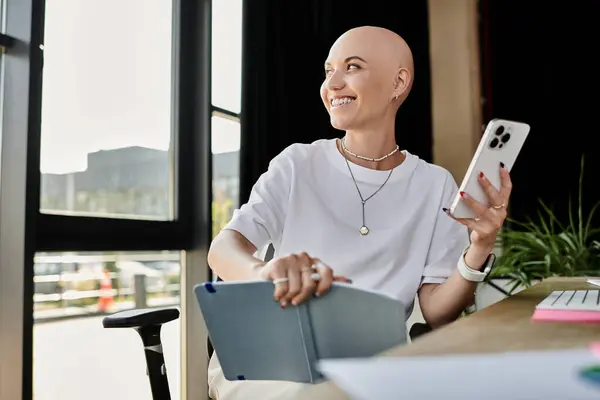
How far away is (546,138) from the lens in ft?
10.9

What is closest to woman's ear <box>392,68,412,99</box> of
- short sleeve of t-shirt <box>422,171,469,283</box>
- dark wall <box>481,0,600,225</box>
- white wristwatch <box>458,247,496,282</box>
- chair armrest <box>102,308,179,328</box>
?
short sleeve of t-shirt <box>422,171,469,283</box>

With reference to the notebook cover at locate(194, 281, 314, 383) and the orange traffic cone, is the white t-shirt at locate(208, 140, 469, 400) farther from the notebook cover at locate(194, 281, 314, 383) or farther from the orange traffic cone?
the orange traffic cone

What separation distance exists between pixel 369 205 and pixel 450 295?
0.78 feet

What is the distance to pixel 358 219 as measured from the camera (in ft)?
4.06

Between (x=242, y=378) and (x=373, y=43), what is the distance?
0.75m

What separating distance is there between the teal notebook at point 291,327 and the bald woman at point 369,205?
291mm

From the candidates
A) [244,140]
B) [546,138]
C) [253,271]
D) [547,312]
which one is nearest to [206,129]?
[244,140]

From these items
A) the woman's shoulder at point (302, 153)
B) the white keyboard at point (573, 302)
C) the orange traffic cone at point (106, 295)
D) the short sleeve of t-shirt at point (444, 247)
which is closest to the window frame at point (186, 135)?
the orange traffic cone at point (106, 295)

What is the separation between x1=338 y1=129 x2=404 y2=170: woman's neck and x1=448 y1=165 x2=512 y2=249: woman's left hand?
276 mm

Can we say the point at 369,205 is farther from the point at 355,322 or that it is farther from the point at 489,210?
the point at 355,322

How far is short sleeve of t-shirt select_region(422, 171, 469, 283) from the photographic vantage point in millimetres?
1261

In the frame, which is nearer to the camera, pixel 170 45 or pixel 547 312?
pixel 547 312

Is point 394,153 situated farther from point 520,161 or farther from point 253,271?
point 520,161

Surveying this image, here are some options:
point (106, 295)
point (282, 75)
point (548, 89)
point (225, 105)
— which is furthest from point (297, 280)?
point (548, 89)
